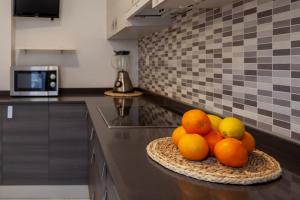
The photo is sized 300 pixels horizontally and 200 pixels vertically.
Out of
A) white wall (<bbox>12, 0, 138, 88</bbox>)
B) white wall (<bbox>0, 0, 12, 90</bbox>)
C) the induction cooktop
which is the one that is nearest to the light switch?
white wall (<bbox>0, 0, 12, 90</bbox>)

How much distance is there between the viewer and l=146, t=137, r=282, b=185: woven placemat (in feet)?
2.94

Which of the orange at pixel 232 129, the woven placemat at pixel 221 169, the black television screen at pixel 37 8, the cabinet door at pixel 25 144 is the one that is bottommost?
the cabinet door at pixel 25 144

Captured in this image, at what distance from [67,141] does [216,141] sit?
2214 mm

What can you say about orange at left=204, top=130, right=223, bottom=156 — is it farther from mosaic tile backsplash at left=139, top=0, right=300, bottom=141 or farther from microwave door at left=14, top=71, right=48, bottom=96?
microwave door at left=14, top=71, right=48, bottom=96

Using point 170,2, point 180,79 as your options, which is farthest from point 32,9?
point 170,2

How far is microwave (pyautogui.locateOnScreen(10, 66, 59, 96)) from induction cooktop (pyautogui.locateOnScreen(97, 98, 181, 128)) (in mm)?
1141

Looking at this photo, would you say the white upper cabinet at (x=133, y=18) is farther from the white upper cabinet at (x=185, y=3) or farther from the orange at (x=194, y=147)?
the orange at (x=194, y=147)

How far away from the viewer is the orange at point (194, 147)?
1.00 meters

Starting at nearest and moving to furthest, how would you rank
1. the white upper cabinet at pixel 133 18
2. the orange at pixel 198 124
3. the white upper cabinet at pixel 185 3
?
1. the orange at pixel 198 124
2. the white upper cabinet at pixel 185 3
3. the white upper cabinet at pixel 133 18

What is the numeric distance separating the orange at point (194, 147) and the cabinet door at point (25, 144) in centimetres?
223

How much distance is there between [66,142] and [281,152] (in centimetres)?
219

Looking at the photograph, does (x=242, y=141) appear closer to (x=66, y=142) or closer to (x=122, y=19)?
(x=122, y=19)

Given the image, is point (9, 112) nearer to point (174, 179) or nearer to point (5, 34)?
point (5, 34)

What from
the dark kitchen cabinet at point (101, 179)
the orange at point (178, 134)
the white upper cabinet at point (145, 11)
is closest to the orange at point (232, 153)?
the orange at point (178, 134)
